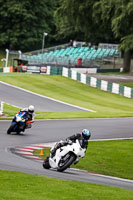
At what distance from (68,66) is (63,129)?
1308 inches

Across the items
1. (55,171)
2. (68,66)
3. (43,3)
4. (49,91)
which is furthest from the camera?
(43,3)

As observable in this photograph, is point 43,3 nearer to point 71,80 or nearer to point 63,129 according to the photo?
point 71,80

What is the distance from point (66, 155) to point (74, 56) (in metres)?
50.6

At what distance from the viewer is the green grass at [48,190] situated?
33.6 ft

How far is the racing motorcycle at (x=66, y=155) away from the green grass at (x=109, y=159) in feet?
7.14

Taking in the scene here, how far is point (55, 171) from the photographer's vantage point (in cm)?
1467

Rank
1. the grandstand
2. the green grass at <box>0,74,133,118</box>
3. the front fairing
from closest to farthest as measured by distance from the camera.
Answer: the front fairing < the green grass at <box>0,74,133,118</box> < the grandstand

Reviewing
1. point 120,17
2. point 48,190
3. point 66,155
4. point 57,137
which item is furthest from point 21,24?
point 48,190

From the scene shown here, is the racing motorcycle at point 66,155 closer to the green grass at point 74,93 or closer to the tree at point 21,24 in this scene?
the green grass at point 74,93

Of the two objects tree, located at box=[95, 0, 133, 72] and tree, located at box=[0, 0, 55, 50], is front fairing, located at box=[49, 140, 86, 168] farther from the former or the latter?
tree, located at box=[0, 0, 55, 50]

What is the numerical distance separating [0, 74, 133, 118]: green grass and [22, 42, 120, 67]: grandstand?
22.6ft

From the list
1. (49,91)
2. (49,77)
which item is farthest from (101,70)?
(49,91)

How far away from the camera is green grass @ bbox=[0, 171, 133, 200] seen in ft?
33.6

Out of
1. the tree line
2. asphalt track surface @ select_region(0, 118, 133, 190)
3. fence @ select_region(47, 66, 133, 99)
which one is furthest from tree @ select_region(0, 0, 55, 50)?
asphalt track surface @ select_region(0, 118, 133, 190)
